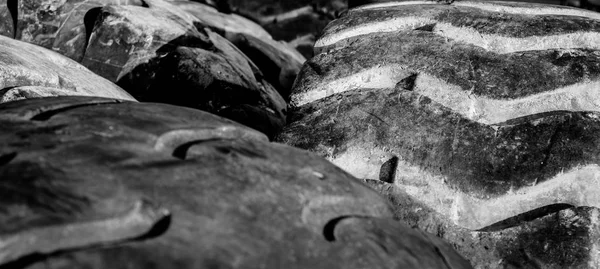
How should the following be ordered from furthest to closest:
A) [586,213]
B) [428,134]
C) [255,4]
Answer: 1. [255,4]
2. [428,134]
3. [586,213]

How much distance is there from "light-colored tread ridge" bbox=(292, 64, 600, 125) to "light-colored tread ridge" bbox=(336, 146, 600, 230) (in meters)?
0.17

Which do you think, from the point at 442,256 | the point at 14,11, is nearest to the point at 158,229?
the point at 442,256

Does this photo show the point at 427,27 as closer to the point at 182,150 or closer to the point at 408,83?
the point at 408,83

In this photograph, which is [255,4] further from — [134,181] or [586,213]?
[134,181]

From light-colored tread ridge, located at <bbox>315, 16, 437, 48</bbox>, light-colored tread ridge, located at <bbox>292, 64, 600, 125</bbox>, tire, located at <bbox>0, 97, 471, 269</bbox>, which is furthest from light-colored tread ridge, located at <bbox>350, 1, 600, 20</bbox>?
tire, located at <bbox>0, 97, 471, 269</bbox>

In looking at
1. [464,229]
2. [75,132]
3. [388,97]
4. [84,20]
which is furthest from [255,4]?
[75,132]

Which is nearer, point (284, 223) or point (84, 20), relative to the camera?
point (284, 223)

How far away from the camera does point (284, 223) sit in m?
0.87

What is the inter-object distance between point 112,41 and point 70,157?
1821mm

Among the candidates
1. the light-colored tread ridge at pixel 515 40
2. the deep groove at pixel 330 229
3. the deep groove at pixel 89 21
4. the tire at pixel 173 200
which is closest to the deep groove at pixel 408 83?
the light-colored tread ridge at pixel 515 40

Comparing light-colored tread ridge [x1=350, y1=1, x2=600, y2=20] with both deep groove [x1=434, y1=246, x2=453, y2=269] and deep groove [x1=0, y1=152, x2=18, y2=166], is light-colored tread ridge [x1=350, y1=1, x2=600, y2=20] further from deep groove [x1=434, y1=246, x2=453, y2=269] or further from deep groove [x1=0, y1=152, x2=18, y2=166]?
deep groove [x1=0, y1=152, x2=18, y2=166]

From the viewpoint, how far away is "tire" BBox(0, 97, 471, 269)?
0.75 metres

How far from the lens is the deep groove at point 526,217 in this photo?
1436 mm

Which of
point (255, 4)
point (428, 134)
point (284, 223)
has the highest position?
point (284, 223)
